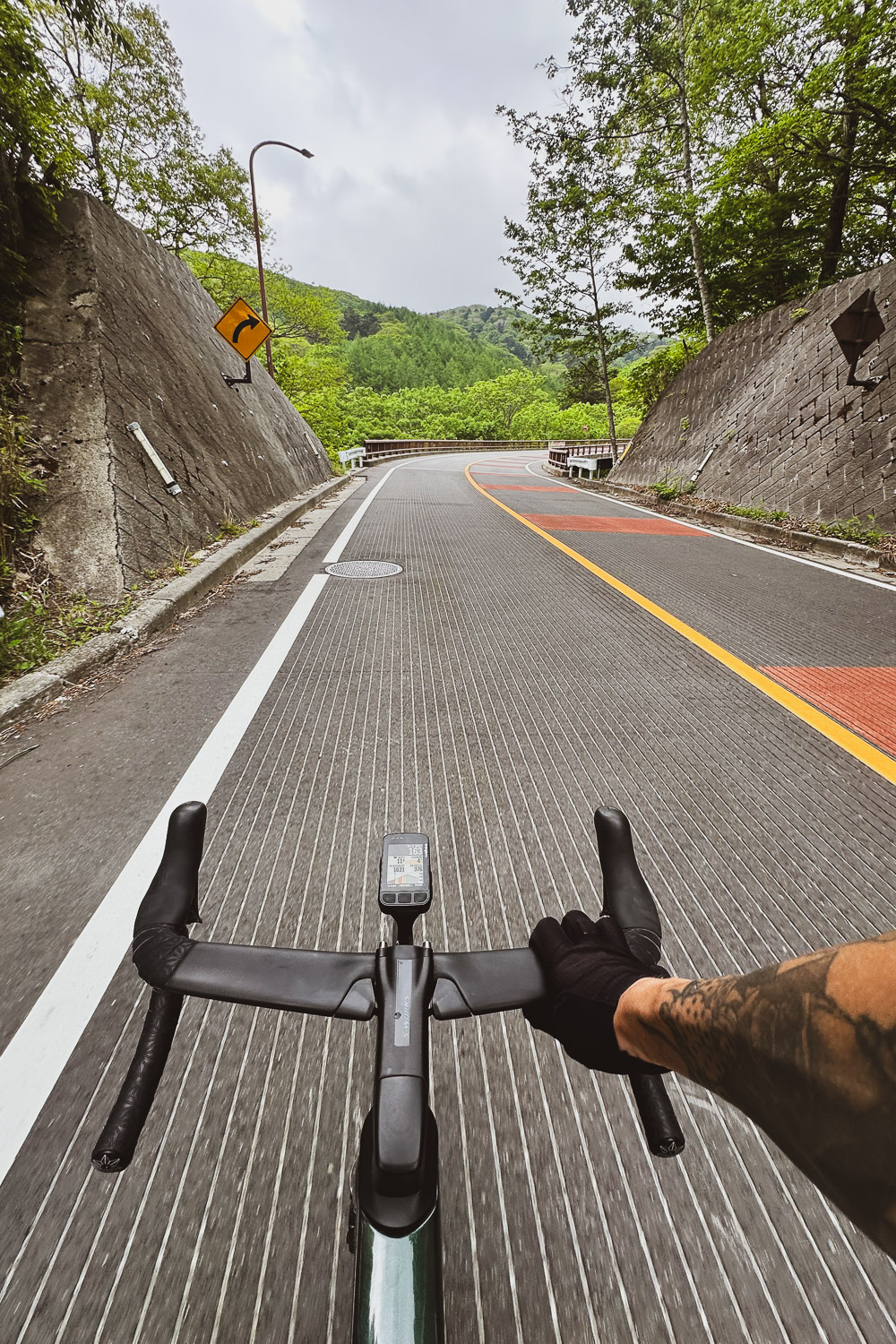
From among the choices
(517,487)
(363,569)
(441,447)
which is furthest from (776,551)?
(441,447)

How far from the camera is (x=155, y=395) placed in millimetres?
6168

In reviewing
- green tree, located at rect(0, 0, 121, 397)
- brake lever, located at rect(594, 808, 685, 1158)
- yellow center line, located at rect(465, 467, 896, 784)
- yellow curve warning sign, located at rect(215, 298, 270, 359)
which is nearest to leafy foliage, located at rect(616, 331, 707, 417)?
yellow curve warning sign, located at rect(215, 298, 270, 359)

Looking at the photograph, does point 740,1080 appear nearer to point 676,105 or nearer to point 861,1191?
point 861,1191

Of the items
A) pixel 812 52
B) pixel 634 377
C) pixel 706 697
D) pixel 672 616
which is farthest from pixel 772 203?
pixel 706 697

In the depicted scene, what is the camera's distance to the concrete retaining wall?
183 inches

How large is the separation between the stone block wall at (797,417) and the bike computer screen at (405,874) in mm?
8668

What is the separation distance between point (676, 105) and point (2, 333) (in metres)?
17.8

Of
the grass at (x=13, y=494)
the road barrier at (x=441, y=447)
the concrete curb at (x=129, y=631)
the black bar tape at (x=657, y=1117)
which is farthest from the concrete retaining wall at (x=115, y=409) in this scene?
the road barrier at (x=441, y=447)

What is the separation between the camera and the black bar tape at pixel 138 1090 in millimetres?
858

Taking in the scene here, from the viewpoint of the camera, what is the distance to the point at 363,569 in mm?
5746

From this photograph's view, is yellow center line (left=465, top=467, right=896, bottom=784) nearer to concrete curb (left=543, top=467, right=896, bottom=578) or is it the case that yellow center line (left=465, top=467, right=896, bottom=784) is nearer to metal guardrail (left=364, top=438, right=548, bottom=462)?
concrete curb (left=543, top=467, right=896, bottom=578)

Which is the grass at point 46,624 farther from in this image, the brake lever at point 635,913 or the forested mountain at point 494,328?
the forested mountain at point 494,328

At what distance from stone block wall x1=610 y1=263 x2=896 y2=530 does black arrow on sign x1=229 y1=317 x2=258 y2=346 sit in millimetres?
8795

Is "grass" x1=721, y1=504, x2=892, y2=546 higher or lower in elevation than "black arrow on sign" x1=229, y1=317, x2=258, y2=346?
lower
